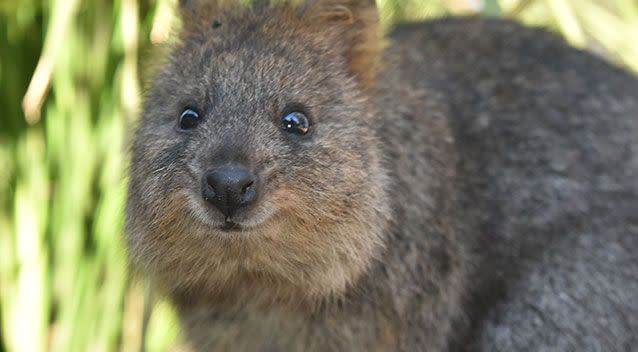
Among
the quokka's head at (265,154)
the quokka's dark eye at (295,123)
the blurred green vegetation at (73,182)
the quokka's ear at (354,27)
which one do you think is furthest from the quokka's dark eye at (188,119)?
the blurred green vegetation at (73,182)

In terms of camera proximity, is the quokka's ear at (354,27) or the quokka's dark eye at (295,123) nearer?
the quokka's dark eye at (295,123)

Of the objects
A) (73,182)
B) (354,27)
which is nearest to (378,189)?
(354,27)

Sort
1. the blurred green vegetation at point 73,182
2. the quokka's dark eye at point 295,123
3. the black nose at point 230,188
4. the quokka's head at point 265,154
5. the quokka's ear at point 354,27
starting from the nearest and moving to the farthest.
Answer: the black nose at point 230,188, the quokka's head at point 265,154, the quokka's dark eye at point 295,123, the quokka's ear at point 354,27, the blurred green vegetation at point 73,182

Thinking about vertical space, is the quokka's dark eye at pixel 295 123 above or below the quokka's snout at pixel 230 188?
below

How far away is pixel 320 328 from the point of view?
9.84ft

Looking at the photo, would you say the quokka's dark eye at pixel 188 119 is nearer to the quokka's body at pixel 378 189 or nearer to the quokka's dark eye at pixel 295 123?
the quokka's body at pixel 378 189

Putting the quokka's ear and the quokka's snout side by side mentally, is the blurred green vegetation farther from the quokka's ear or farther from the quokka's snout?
the quokka's snout

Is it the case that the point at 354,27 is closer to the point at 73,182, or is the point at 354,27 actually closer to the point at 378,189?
the point at 378,189

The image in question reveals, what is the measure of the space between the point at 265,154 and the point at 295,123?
0.23 m

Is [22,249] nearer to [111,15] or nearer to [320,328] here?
[111,15]

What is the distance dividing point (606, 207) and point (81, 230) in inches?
91.9

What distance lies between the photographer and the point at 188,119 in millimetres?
2805

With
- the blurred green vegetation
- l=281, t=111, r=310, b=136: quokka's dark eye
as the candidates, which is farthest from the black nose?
the blurred green vegetation

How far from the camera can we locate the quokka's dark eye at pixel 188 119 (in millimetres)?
2789
